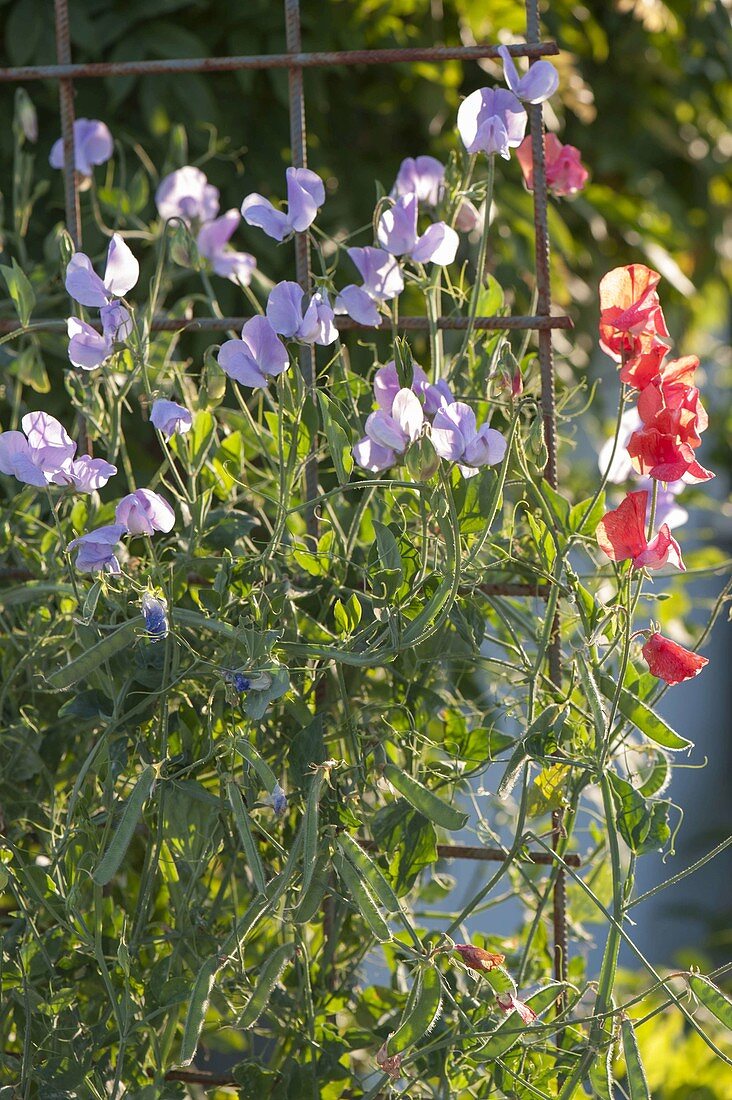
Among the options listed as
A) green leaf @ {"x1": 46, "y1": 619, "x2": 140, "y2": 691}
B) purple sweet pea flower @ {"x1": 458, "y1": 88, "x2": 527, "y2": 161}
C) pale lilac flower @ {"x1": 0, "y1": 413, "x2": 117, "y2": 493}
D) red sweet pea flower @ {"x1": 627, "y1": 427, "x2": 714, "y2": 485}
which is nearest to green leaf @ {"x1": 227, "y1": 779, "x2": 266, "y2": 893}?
green leaf @ {"x1": 46, "y1": 619, "x2": 140, "y2": 691}

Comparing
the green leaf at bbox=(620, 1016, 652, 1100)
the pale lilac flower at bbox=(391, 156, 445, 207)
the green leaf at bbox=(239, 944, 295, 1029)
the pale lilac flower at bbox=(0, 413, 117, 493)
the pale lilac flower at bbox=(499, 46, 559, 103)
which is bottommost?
the green leaf at bbox=(620, 1016, 652, 1100)

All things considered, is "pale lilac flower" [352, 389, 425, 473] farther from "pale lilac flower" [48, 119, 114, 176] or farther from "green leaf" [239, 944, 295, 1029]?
"pale lilac flower" [48, 119, 114, 176]

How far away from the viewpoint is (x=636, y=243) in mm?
1837

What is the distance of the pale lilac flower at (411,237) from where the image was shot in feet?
2.73

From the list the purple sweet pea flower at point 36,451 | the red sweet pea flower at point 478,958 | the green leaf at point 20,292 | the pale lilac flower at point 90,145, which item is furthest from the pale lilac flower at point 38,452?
the pale lilac flower at point 90,145

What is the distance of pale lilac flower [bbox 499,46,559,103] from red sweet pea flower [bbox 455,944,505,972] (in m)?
0.55

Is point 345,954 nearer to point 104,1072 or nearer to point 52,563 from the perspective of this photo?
point 104,1072

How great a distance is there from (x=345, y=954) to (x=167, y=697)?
0.29m

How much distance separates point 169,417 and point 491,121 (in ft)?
0.95

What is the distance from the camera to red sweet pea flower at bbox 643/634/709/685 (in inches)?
28.1

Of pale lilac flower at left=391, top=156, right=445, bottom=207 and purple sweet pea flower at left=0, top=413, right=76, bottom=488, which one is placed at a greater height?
pale lilac flower at left=391, top=156, right=445, bottom=207

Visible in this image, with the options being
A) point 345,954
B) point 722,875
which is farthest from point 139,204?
point 722,875

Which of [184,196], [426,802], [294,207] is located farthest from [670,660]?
[184,196]

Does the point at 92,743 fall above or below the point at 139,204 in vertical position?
below
